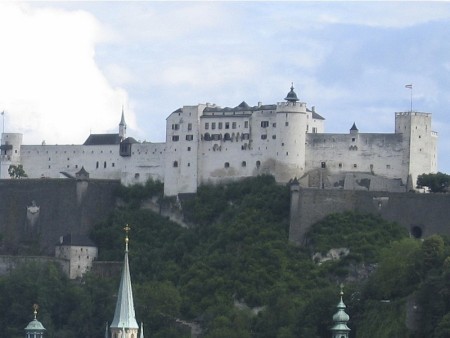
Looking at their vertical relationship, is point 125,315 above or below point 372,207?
below

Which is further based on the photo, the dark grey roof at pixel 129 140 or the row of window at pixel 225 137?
the dark grey roof at pixel 129 140

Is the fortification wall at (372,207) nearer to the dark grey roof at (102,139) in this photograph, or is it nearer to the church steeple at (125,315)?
the dark grey roof at (102,139)

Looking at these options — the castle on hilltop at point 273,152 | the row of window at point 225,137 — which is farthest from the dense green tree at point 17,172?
the row of window at point 225,137

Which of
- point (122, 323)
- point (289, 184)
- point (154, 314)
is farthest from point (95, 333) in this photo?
point (122, 323)

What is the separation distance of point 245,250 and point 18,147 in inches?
885

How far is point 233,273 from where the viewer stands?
136375mm

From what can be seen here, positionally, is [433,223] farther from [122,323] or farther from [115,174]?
[122,323]

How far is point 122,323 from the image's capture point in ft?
355

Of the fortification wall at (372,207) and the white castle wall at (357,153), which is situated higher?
the white castle wall at (357,153)

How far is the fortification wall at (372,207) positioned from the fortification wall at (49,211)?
50.5 feet

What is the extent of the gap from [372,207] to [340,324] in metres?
26.8

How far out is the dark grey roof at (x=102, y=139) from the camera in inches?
5984

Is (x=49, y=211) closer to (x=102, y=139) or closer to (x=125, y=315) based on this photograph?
(x=102, y=139)

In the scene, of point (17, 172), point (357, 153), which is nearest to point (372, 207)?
point (357, 153)
